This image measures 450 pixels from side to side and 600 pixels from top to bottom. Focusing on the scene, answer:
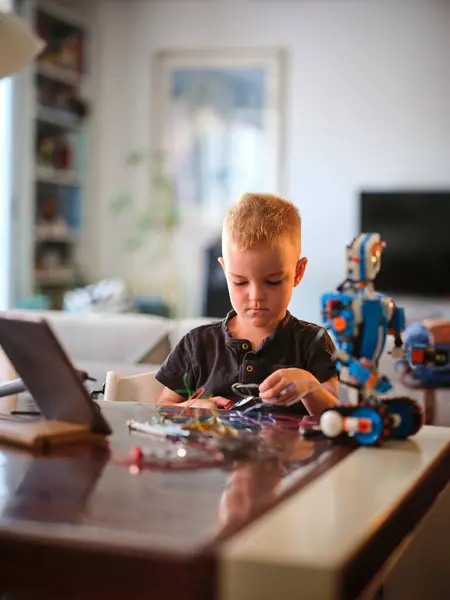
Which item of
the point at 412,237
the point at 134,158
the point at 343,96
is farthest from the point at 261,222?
the point at 134,158

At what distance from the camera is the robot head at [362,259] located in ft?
3.92

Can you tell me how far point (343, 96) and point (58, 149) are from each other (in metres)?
1.84

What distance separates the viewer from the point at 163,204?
255 inches

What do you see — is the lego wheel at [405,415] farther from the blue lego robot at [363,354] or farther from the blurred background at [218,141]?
the blurred background at [218,141]

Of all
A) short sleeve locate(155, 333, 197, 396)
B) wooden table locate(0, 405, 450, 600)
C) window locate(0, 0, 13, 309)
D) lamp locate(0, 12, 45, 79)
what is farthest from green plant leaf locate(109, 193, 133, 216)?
wooden table locate(0, 405, 450, 600)

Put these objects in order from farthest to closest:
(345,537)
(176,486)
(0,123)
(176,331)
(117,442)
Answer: (0,123), (176,331), (117,442), (176,486), (345,537)

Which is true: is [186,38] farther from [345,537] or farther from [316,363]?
[345,537]

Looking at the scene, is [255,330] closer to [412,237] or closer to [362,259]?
[362,259]

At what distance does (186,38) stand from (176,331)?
3.89m

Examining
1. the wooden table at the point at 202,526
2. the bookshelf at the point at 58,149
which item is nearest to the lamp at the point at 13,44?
the wooden table at the point at 202,526

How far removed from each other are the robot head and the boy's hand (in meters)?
0.19

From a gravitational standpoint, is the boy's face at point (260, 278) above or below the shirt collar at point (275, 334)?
above

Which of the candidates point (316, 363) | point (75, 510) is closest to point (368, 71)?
point (316, 363)

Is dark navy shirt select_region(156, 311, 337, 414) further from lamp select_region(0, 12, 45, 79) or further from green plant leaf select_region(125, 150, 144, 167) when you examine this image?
green plant leaf select_region(125, 150, 144, 167)
